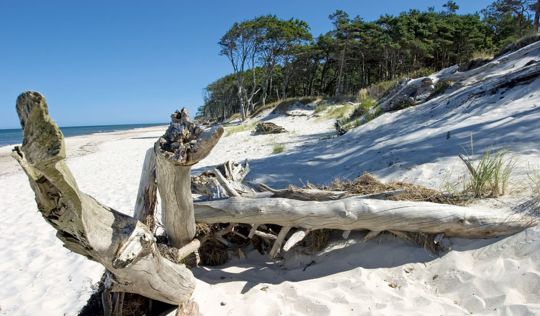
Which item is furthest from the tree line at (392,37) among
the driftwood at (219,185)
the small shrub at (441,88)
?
the driftwood at (219,185)

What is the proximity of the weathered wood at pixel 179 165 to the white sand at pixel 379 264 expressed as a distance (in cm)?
56

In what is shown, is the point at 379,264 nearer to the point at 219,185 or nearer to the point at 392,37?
the point at 219,185

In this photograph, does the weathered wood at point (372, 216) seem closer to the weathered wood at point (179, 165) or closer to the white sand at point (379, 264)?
the white sand at point (379, 264)

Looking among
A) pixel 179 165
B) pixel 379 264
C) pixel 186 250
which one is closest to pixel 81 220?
pixel 179 165

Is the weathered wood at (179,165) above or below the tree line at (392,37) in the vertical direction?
below

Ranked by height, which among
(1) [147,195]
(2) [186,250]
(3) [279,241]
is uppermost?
(1) [147,195]

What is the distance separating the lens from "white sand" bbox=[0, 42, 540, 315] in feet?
8.18

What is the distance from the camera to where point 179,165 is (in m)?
2.19

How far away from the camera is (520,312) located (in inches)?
83.4

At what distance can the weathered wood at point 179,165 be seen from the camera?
1.97 m

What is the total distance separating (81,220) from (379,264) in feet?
7.72

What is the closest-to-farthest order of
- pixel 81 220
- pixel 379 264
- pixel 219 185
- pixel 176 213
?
pixel 81 220 → pixel 176 213 → pixel 379 264 → pixel 219 185

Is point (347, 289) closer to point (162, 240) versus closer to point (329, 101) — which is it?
point (162, 240)

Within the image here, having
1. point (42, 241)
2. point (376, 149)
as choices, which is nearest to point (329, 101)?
point (376, 149)
